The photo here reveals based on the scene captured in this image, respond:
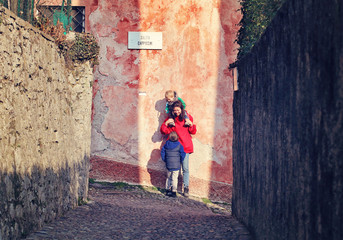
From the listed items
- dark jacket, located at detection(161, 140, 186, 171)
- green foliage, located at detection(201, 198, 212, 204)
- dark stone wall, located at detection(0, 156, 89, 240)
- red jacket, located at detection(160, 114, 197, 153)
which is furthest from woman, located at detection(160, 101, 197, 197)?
dark stone wall, located at detection(0, 156, 89, 240)

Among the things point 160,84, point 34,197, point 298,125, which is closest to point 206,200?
point 160,84

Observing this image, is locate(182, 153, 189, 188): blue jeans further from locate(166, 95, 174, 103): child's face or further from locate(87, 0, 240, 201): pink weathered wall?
locate(166, 95, 174, 103): child's face

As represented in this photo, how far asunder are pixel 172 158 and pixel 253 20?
2.76 m

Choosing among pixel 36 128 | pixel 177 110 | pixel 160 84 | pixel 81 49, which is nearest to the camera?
pixel 36 128

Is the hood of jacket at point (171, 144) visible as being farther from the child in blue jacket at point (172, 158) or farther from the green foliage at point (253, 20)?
the green foliage at point (253, 20)

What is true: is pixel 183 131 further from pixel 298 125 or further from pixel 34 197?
pixel 298 125

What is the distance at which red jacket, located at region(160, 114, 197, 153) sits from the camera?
8.34m

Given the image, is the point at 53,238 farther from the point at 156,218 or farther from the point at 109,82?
the point at 109,82

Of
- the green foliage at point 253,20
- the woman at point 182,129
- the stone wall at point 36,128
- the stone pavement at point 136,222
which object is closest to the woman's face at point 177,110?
the woman at point 182,129

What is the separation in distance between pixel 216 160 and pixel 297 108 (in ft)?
20.2

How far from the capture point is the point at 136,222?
530cm

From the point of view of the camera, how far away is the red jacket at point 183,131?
834 cm

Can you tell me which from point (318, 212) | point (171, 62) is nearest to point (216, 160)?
point (171, 62)

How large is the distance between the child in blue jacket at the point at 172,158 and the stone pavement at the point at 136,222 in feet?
2.01
